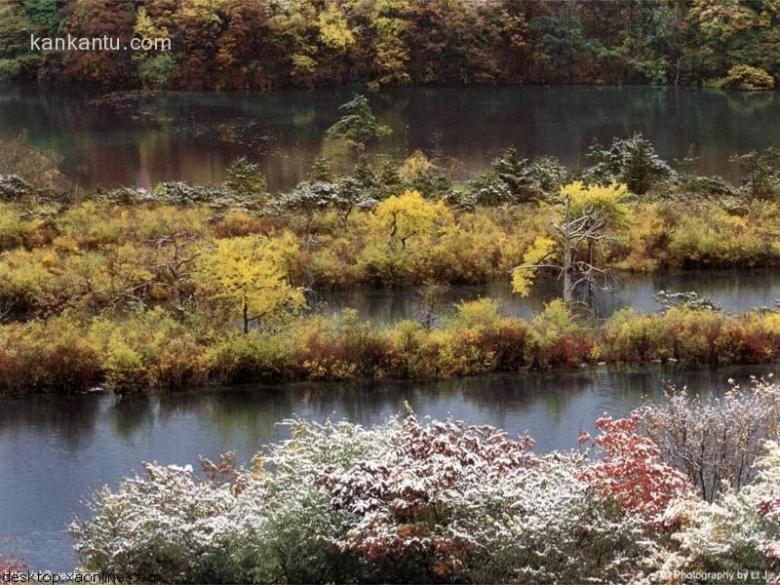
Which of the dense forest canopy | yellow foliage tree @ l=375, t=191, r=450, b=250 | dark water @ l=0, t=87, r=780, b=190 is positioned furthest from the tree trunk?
the dense forest canopy

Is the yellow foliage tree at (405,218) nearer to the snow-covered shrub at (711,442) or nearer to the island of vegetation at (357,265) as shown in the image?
the island of vegetation at (357,265)

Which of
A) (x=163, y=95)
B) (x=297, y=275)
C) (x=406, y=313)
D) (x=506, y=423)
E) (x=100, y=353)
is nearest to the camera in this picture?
(x=506, y=423)

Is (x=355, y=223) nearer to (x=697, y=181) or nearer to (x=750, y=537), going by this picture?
(x=697, y=181)

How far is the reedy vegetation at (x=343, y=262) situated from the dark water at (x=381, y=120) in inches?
175

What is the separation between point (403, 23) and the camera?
6556 centimetres

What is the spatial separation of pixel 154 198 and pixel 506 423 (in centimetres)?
1929

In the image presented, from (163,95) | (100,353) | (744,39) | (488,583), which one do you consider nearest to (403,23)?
(163,95)

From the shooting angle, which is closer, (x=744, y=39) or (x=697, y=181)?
(x=697, y=181)

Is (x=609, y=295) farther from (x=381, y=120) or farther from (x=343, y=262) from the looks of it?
(x=381, y=120)

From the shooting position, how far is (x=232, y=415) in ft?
76.3

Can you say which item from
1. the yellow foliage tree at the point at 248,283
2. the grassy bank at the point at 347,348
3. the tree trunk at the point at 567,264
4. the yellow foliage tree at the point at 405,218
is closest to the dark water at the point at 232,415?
the grassy bank at the point at 347,348

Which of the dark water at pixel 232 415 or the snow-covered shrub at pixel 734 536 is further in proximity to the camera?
the dark water at pixel 232 415

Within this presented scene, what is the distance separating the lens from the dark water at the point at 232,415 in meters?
20.5

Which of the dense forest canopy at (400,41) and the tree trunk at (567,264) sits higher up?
the dense forest canopy at (400,41)
